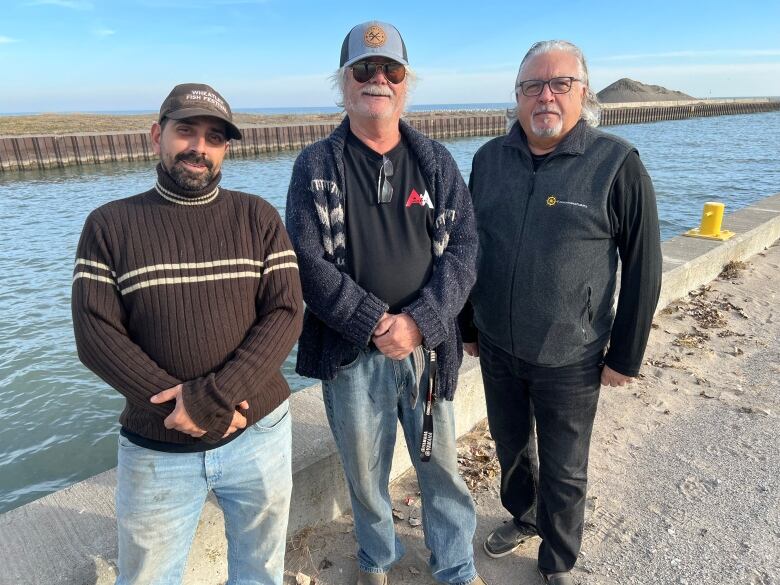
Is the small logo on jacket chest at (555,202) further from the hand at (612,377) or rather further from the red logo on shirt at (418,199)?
the hand at (612,377)

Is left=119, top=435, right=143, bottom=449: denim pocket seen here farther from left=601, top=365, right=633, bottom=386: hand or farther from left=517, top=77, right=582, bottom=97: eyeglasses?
left=517, top=77, right=582, bottom=97: eyeglasses

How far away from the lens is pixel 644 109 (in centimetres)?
7619

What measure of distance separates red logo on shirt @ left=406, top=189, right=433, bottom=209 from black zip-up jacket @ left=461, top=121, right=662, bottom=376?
1.55ft

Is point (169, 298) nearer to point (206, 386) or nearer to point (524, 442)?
point (206, 386)

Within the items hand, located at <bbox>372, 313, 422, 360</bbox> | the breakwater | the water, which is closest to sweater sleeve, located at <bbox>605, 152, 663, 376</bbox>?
hand, located at <bbox>372, 313, 422, 360</bbox>

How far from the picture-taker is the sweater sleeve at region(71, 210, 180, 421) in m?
1.86

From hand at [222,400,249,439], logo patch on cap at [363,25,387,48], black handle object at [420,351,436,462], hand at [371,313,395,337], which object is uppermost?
logo patch on cap at [363,25,387,48]

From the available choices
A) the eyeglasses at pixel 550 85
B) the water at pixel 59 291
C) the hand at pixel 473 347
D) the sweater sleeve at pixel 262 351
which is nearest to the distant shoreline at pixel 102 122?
the water at pixel 59 291

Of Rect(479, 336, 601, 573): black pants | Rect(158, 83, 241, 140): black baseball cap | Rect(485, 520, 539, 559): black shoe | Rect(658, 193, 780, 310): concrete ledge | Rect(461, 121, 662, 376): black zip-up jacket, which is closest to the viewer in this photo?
Rect(158, 83, 241, 140): black baseball cap

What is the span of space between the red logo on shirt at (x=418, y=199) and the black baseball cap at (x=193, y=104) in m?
0.83

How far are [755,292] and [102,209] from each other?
7.76 meters

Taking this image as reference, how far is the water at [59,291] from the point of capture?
5.95 metres

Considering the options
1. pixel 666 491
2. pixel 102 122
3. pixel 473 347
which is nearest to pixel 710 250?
pixel 666 491

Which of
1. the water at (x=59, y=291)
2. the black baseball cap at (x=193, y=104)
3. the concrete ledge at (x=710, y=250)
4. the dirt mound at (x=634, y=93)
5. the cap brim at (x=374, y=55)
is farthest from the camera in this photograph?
the dirt mound at (x=634, y=93)
